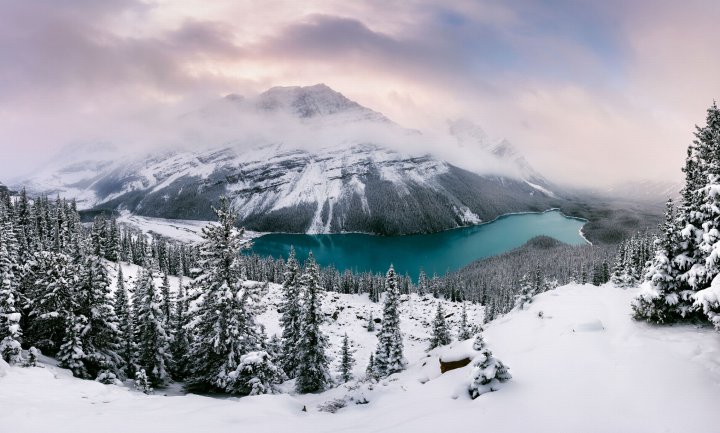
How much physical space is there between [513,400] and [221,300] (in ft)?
52.7

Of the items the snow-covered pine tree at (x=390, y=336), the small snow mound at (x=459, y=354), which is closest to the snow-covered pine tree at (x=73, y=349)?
the small snow mound at (x=459, y=354)

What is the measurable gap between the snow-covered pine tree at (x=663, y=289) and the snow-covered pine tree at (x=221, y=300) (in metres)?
21.7

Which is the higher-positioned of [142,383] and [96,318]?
[96,318]

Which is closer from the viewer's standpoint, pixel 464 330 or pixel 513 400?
pixel 513 400

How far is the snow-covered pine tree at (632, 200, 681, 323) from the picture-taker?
16.9 m

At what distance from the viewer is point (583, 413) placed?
33.1 feet

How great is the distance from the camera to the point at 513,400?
1135cm

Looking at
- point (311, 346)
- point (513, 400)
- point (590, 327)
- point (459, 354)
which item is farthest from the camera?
point (311, 346)

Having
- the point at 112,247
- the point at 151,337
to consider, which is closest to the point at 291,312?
the point at 151,337

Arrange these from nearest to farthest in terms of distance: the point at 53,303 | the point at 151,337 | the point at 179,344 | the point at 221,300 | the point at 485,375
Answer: the point at 485,375 < the point at 221,300 < the point at 53,303 < the point at 151,337 < the point at 179,344

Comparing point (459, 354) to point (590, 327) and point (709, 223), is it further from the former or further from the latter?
point (709, 223)

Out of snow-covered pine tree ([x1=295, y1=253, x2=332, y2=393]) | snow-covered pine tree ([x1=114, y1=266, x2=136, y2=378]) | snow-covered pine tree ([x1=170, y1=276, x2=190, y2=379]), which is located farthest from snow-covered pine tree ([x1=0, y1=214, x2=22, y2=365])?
snow-covered pine tree ([x1=295, y1=253, x2=332, y2=393])

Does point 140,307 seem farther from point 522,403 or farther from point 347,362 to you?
point 522,403

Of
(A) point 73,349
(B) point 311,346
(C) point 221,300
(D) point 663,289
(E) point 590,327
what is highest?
(D) point 663,289
